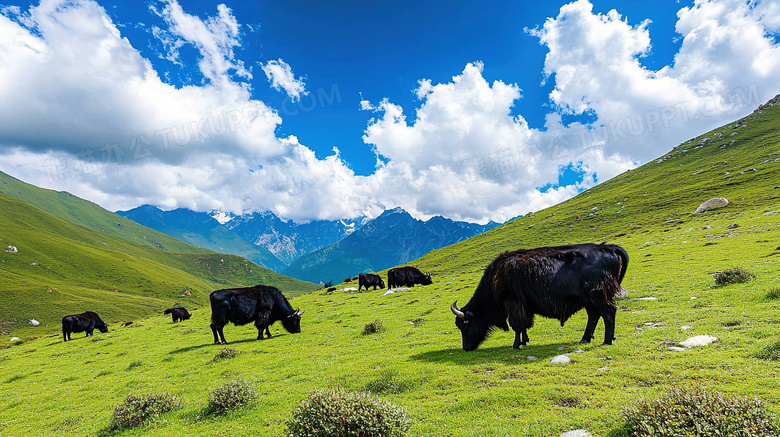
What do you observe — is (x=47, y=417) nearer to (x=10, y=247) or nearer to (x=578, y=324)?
(x=578, y=324)

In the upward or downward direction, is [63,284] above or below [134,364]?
above

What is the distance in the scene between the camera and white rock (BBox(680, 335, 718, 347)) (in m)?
9.29

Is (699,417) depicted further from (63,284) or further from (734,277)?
(63,284)

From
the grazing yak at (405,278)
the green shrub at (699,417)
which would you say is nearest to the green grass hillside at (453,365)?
the green shrub at (699,417)

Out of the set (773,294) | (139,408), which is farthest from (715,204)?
(139,408)

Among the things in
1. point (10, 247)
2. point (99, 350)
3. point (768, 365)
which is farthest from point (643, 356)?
point (10, 247)

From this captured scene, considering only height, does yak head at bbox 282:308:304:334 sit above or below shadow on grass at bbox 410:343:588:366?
above

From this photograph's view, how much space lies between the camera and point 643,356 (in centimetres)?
895

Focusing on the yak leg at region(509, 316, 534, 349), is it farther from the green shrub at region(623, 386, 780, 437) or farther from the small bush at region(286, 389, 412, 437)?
the small bush at region(286, 389, 412, 437)

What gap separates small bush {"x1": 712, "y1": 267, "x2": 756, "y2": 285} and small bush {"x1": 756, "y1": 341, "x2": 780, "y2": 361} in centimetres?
1145

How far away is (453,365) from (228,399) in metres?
7.14

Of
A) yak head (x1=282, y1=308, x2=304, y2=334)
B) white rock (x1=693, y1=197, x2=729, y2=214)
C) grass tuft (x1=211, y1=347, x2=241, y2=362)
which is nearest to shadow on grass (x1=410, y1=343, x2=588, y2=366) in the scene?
grass tuft (x1=211, y1=347, x2=241, y2=362)

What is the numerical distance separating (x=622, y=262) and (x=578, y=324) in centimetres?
469

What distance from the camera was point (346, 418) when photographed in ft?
20.0
